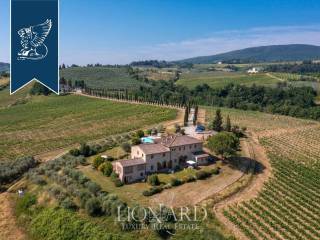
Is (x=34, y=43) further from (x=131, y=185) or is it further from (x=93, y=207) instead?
(x=131, y=185)

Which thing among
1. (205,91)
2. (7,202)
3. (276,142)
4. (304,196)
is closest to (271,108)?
(205,91)

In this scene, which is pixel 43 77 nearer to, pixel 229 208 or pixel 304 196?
pixel 229 208

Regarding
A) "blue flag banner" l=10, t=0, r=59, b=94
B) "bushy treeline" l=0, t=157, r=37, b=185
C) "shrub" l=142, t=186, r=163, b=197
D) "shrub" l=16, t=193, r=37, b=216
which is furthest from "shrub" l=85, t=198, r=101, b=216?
"bushy treeline" l=0, t=157, r=37, b=185

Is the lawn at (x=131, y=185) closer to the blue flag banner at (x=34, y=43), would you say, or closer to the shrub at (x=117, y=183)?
the shrub at (x=117, y=183)

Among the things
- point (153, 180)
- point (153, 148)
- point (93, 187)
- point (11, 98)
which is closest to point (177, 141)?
point (153, 148)

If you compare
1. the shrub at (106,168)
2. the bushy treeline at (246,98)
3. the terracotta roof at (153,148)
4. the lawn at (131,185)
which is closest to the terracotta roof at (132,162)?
the terracotta roof at (153,148)

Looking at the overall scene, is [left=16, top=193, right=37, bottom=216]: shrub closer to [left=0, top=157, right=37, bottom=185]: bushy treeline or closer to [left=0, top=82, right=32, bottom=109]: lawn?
[left=0, top=157, right=37, bottom=185]: bushy treeline
